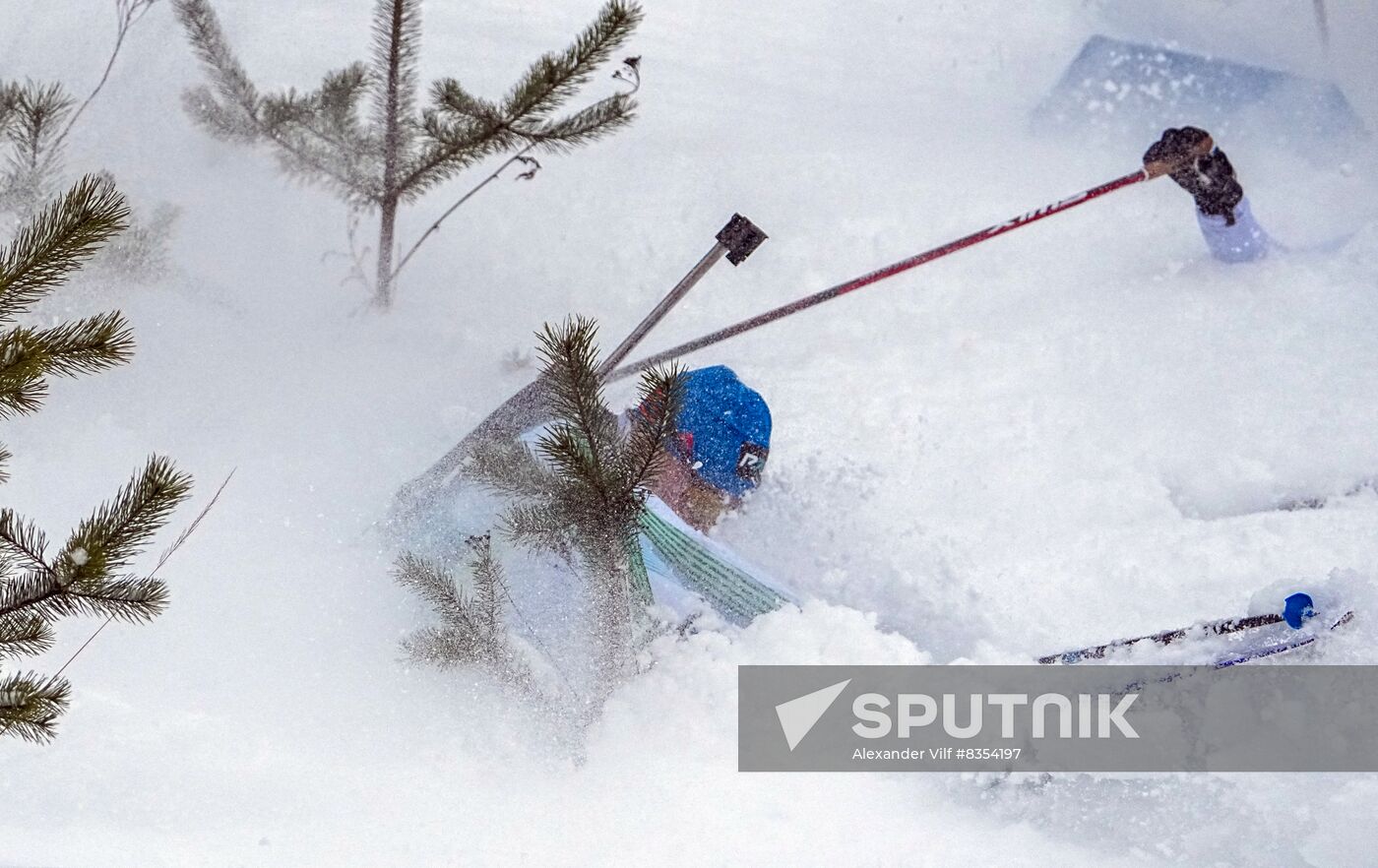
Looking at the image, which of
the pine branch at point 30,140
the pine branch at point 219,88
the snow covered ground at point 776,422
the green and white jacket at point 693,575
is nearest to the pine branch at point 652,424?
the green and white jacket at point 693,575

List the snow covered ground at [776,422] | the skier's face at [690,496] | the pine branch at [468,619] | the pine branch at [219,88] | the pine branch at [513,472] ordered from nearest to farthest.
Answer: the pine branch at [513,472] → the pine branch at [468,619] → the snow covered ground at [776,422] → the skier's face at [690,496] → the pine branch at [219,88]

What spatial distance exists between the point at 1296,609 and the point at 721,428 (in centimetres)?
145

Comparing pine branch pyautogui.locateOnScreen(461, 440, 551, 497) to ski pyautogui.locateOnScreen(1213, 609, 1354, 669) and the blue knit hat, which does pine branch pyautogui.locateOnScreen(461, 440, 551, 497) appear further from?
ski pyautogui.locateOnScreen(1213, 609, 1354, 669)

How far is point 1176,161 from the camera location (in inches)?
139

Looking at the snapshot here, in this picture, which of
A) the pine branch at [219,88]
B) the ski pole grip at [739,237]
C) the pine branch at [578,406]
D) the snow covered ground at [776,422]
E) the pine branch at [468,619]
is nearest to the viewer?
the pine branch at [578,406]

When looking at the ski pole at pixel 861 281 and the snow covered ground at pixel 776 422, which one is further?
the ski pole at pixel 861 281

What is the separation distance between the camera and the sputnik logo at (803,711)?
102 inches

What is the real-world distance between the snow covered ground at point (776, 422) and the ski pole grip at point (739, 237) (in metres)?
1.05

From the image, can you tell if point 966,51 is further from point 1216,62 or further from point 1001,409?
point 1001,409

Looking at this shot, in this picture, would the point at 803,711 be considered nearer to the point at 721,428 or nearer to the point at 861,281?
the point at 721,428

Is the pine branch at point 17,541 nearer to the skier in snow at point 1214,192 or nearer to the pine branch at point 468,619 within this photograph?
the pine branch at point 468,619

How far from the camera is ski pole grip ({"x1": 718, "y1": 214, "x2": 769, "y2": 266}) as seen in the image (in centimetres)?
287

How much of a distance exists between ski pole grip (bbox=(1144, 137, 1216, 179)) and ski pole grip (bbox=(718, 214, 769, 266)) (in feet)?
5.18

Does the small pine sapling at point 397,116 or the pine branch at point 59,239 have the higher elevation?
the small pine sapling at point 397,116
